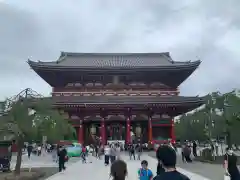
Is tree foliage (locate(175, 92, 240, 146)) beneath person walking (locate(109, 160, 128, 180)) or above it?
above

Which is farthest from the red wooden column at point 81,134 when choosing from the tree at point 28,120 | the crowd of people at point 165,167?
the crowd of people at point 165,167

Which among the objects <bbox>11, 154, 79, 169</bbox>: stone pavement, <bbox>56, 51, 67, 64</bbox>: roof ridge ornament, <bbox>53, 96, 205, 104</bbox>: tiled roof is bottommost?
<bbox>11, 154, 79, 169</bbox>: stone pavement

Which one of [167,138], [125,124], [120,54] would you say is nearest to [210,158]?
[167,138]

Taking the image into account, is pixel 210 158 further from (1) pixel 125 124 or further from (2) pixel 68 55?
(2) pixel 68 55

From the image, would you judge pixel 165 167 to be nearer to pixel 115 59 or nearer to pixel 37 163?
pixel 37 163

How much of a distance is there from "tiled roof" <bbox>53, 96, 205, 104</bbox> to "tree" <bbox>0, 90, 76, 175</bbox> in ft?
60.9

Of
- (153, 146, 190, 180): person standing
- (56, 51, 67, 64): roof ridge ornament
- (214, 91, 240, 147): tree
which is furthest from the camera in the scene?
(56, 51, 67, 64): roof ridge ornament

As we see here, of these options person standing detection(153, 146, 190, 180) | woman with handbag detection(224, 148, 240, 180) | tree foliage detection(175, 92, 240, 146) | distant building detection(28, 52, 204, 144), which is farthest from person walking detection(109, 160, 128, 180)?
distant building detection(28, 52, 204, 144)

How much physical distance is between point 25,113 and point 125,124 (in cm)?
2385

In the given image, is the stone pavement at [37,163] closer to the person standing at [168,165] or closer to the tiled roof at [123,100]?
the tiled roof at [123,100]

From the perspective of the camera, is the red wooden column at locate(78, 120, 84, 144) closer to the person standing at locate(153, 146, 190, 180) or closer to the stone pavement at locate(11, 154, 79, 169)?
the stone pavement at locate(11, 154, 79, 169)

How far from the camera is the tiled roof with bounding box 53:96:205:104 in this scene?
34.3m

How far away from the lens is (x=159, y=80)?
3828cm

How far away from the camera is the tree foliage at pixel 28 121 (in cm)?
1426
